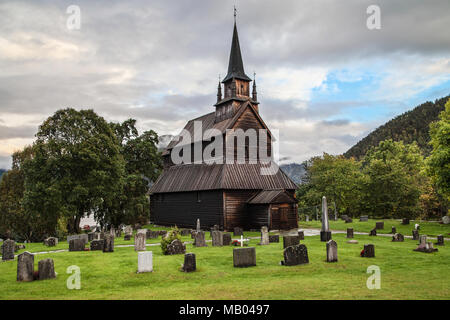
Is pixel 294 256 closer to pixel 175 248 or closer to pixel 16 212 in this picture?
pixel 175 248

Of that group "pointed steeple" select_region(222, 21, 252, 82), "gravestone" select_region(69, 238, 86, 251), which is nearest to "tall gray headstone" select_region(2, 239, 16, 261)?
"gravestone" select_region(69, 238, 86, 251)

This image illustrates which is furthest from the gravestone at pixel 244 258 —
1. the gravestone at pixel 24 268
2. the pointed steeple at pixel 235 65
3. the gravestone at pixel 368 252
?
the pointed steeple at pixel 235 65

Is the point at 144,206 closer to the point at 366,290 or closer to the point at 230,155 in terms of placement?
the point at 230,155

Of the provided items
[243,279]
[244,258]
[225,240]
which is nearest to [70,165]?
[225,240]

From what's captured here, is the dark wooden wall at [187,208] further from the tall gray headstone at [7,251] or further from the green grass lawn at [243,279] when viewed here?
the tall gray headstone at [7,251]

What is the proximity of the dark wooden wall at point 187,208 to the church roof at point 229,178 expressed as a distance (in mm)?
855

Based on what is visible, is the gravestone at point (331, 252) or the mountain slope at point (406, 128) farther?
the mountain slope at point (406, 128)

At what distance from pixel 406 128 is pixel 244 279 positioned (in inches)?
5160

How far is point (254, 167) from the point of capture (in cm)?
3450

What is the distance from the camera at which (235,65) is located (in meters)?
37.7

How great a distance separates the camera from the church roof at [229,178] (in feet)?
104

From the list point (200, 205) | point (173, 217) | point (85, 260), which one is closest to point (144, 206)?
point (173, 217)

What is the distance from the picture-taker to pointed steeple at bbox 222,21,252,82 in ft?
→ 122

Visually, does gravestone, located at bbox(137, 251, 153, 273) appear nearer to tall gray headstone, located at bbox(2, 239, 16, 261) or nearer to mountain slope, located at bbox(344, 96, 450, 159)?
tall gray headstone, located at bbox(2, 239, 16, 261)
